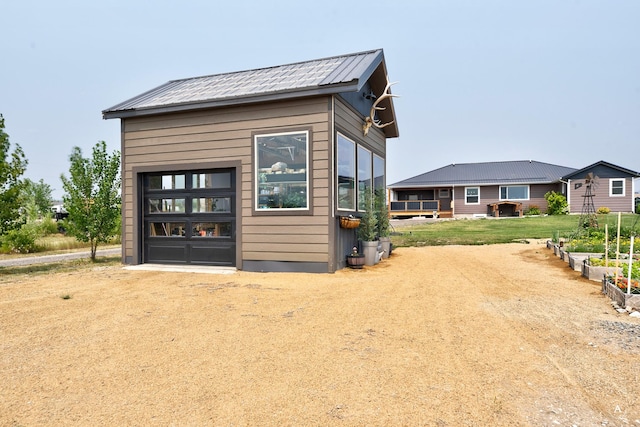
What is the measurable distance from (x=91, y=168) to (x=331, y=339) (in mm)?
9601

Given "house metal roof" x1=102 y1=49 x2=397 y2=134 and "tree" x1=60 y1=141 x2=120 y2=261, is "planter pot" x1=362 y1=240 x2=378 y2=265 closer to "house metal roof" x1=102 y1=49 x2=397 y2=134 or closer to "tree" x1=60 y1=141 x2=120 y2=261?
"house metal roof" x1=102 y1=49 x2=397 y2=134

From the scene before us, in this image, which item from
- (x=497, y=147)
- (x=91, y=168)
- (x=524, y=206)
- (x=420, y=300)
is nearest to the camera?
(x=420, y=300)

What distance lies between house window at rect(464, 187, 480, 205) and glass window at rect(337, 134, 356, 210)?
84.1 ft

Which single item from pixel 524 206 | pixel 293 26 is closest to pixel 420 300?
pixel 293 26

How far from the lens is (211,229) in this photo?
889cm

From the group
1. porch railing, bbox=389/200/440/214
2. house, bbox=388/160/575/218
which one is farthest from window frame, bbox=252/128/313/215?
house, bbox=388/160/575/218

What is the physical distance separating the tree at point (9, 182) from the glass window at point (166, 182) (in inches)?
114

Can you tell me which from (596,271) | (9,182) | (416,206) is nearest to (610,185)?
(416,206)

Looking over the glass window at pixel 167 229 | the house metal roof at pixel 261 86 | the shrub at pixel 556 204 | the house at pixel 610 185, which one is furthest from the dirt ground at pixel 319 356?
the house at pixel 610 185

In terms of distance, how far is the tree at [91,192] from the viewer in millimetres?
10547

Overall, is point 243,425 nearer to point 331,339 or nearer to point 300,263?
point 331,339

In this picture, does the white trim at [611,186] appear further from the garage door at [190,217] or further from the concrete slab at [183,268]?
the concrete slab at [183,268]

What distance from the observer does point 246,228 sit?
834 centimetres

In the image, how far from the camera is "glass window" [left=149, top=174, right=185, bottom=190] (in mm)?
9109
